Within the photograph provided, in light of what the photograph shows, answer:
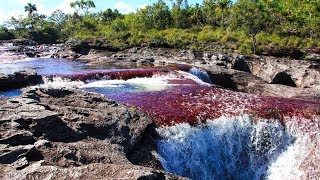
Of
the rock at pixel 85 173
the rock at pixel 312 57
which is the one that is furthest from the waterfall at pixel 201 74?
the rock at pixel 85 173

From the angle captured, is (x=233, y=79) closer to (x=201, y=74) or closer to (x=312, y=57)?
Result: (x=201, y=74)

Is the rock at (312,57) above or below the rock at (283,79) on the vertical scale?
above

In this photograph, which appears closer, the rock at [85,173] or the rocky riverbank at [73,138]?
the rock at [85,173]

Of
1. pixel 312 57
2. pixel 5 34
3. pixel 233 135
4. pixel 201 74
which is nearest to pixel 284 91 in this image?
pixel 201 74

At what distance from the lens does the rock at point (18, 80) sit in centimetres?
2902

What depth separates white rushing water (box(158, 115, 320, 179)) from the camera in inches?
709

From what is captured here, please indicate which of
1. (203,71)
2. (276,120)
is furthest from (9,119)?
(203,71)

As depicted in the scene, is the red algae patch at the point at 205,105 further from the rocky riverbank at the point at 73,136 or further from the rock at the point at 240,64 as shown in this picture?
the rock at the point at 240,64

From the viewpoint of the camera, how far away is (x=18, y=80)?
30.1m

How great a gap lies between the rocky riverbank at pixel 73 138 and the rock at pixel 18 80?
12301 millimetres

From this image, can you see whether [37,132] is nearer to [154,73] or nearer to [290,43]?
[154,73]

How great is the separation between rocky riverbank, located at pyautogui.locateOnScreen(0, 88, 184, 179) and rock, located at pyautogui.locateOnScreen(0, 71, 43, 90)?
12.3 metres

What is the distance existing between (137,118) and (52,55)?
48886 mm

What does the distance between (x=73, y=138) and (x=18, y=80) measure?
62.4ft
